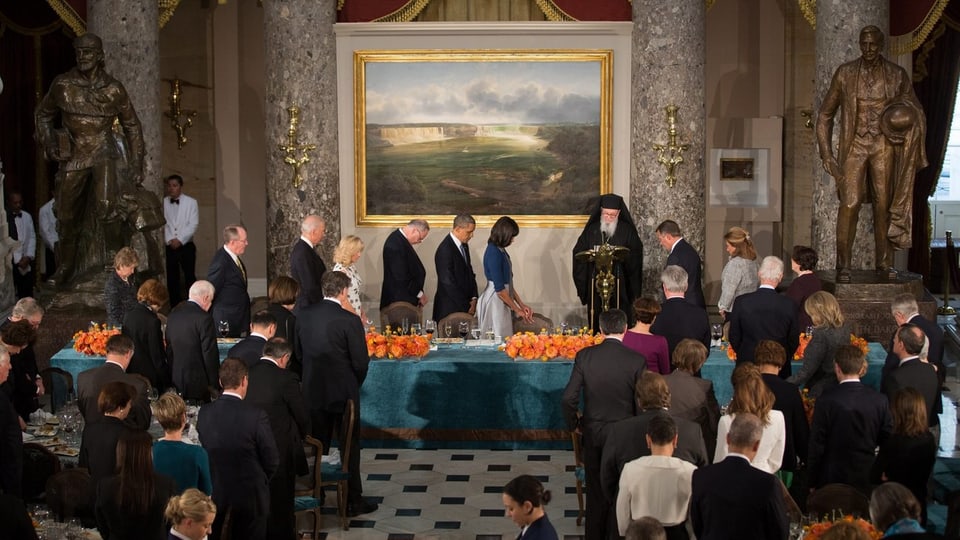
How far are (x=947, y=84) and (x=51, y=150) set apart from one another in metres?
10.5

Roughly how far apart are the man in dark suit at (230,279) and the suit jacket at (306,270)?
39 cm

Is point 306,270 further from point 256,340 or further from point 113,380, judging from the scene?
point 113,380

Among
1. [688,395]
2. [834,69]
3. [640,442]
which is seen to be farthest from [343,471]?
[834,69]

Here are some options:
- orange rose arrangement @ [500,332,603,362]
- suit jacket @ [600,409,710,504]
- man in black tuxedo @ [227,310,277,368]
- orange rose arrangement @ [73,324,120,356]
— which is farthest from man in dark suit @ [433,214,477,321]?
suit jacket @ [600,409,710,504]

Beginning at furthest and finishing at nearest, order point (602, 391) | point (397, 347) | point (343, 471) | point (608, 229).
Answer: point (608, 229), point (397, 347), point (343, 471), point (602, 391)

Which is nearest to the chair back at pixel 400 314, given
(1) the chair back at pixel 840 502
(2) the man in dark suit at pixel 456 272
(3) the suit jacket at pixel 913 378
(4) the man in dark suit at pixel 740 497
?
(2) the man in dark suit at pixel 456 272

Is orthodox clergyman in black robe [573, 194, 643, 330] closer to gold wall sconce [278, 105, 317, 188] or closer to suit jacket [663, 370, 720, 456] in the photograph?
gold wall sconce [278, 105, 317, 188]

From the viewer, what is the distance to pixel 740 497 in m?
6.50

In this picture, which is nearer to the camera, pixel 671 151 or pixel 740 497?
pixel 740 497

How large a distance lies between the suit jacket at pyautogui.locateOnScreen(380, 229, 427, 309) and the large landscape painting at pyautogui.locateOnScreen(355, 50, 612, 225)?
261 cm

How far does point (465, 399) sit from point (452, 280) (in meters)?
2.03

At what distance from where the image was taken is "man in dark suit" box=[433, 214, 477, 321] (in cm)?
1289

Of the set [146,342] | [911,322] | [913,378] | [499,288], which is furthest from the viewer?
[499,288]

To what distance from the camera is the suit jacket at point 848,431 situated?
26.6 ft
